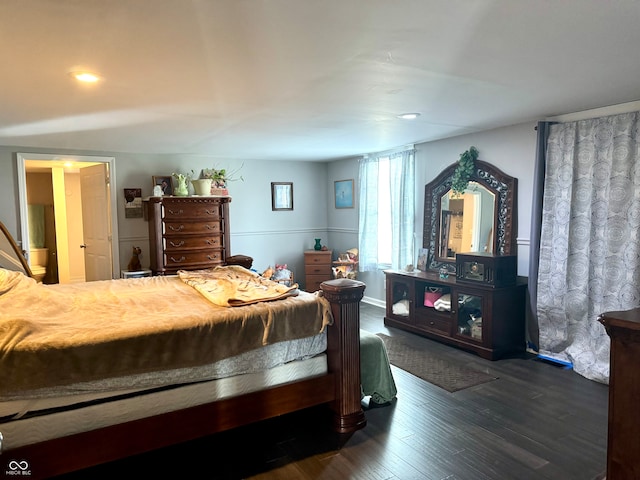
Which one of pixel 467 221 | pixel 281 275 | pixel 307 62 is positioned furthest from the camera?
pixel 281 275

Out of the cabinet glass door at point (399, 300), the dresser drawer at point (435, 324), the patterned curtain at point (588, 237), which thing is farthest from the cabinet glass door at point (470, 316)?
the cabinet glass door at point (399, 300)

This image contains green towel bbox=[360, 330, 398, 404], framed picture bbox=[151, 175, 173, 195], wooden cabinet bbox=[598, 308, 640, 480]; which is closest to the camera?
wooden cabinet bbox=[598, 308, 640, 480]

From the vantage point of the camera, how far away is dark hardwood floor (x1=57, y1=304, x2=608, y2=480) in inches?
87.4

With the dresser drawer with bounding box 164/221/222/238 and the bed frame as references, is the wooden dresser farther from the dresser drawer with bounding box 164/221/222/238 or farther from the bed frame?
the bed frame

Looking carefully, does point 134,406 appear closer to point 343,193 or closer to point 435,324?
point 435,324

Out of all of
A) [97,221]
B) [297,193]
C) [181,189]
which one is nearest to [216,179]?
[181,189]

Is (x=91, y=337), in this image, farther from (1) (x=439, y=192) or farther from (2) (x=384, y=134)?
(1) (x=439, y=192)

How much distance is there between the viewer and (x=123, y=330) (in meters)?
2.09

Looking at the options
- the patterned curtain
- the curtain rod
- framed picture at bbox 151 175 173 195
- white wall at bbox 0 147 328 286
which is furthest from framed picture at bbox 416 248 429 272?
framed picture at bbox 151 175 173 195

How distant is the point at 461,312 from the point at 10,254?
15.3ft

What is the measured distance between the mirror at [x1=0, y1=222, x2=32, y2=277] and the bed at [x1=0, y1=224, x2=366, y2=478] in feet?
4.96

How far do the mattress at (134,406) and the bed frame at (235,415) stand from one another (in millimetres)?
30

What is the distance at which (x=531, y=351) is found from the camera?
402cm

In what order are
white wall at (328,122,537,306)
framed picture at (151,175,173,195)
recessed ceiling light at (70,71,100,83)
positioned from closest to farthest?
recessed ceiling light at (70,71,100,83) < white wall at (328,122,537,306) < framed picture at (151,175,173,195)
